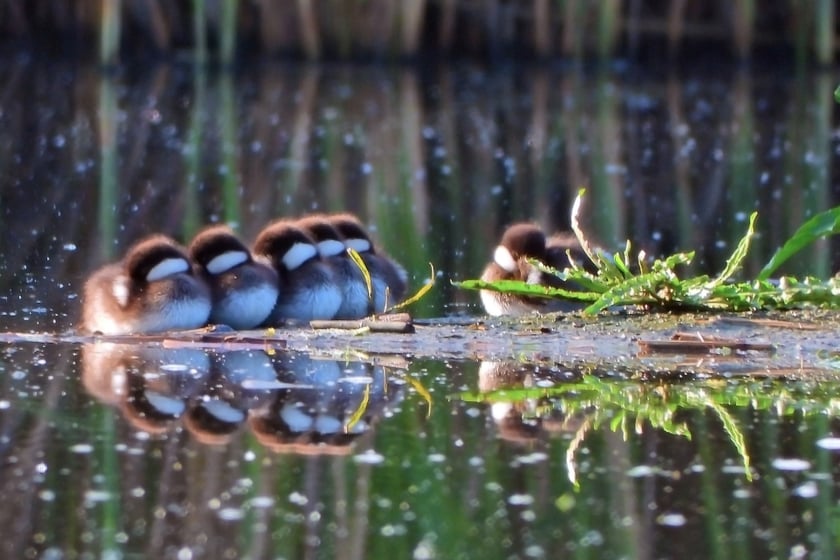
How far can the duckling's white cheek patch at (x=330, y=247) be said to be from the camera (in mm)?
6383

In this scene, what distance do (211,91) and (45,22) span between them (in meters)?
4.51

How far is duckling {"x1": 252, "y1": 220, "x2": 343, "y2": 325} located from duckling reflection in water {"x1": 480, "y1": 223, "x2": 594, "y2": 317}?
0.57 m

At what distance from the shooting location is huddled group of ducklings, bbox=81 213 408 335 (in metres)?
5.75

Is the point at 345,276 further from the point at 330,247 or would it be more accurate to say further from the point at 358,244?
the point at 358,244

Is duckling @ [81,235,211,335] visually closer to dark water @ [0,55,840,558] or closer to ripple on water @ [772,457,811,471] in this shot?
dark water @ [0,55,840,558]

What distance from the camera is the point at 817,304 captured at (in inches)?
229

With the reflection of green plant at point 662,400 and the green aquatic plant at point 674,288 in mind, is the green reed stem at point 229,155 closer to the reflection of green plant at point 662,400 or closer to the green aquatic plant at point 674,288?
the green aquatic plant at point 674,288

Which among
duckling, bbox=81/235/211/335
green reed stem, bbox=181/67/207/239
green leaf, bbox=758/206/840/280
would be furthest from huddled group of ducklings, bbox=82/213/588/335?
green reed stem, bbox=181/67/207/239

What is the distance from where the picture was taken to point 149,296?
18.8ft

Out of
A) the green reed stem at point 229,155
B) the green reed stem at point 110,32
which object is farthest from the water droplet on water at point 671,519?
the green reed stem at point 110,32

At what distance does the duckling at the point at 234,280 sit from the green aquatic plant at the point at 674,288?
0.71m

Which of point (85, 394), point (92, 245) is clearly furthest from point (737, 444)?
point (92, 245)

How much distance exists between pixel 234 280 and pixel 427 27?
16.0m

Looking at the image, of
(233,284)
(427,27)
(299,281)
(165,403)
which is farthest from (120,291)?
(427,27)
